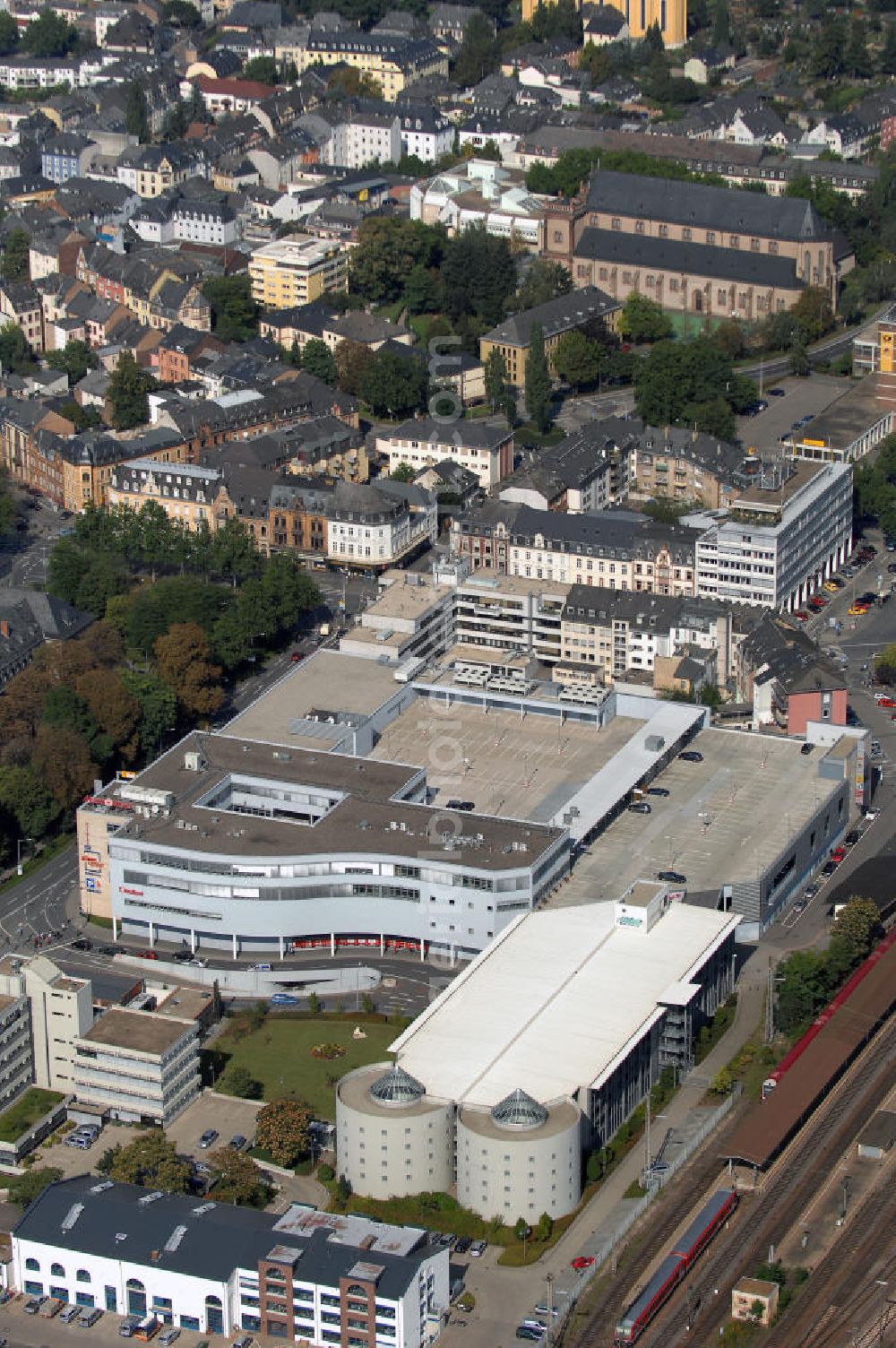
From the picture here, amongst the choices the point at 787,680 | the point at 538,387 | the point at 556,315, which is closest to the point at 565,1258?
the point at 787,680

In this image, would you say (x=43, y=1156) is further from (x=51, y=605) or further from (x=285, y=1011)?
(x=51, y=605)

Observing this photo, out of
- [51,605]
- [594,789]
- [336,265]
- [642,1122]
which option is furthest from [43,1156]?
[336,265]

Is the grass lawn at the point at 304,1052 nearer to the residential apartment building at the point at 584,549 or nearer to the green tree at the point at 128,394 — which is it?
the residential apartment building at the point at 584,549

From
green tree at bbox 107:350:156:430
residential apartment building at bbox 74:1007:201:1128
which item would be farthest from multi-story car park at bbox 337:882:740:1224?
green tree at bbox 107:350:156:430

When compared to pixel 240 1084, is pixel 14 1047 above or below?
above

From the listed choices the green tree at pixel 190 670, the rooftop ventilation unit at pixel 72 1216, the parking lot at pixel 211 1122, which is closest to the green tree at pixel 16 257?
the green tree at pixel 190 670

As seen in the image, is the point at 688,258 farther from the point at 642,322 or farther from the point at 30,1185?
the point at 30,1185
